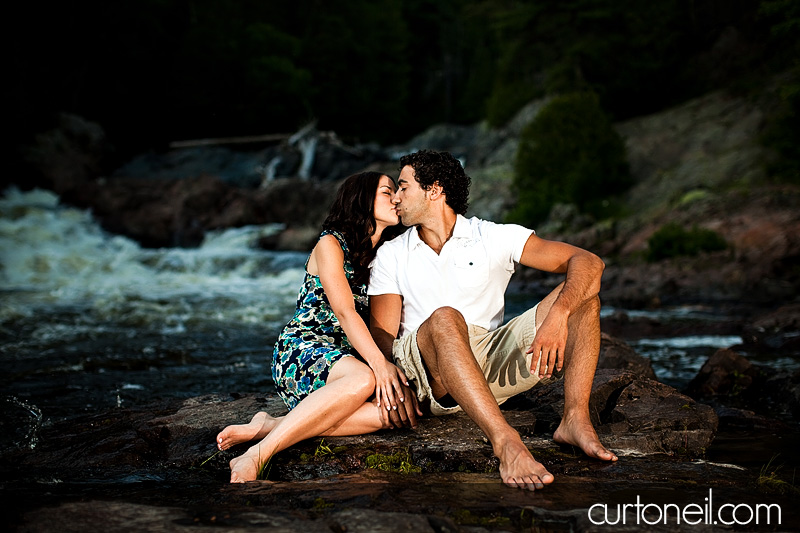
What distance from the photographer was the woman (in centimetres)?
374

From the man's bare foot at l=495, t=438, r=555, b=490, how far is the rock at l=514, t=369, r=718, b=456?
850mm

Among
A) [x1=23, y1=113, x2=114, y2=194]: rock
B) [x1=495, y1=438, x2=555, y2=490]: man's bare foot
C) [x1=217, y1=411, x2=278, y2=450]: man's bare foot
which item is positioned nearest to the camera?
[x1=495, y1=438, x2=555, y2=490]: man's bare foot

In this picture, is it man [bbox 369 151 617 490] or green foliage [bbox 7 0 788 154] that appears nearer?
man [bbox 369 151 617 490]

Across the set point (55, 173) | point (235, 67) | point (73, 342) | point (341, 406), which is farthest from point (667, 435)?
point (235, 67)

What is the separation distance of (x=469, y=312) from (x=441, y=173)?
33.2 inches

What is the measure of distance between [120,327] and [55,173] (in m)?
19.9

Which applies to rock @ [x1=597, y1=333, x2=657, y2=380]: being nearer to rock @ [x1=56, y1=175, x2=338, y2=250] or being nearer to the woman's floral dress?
the woman's floral dress

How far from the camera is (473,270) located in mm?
4094

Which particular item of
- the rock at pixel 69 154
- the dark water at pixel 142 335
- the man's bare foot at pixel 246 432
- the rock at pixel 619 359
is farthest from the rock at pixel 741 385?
the rock at pixel 69 154

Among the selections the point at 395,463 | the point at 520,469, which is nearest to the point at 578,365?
the point at 520,469

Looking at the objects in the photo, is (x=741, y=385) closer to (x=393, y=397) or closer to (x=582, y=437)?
(x=582, y=437)

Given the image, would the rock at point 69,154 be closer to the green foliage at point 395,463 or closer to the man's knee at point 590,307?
the green foliage at point 395,463

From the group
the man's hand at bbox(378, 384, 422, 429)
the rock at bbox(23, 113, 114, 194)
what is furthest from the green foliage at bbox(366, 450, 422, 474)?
the rock at bbox(23, 113, 114, 194)

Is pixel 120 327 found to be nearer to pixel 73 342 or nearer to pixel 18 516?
pixel 73 342
